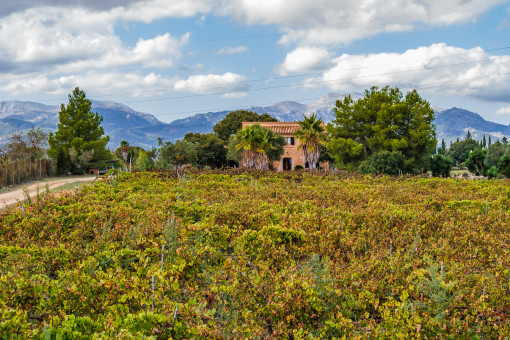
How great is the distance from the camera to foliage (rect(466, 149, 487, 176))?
169 ft

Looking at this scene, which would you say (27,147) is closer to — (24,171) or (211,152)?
(211,152)

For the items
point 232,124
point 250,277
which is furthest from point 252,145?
point 250,277

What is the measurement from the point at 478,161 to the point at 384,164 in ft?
77.7

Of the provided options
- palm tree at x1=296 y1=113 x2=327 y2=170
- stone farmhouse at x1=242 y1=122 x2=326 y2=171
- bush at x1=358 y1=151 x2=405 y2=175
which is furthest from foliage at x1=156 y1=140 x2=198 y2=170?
bush at x1=358 y1=151 x2=405 y2=175

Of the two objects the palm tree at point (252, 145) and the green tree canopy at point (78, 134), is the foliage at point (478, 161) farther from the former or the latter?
the green tree canopy at point (78, 134)

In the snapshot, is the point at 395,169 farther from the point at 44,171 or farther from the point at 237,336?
the point at 237,336

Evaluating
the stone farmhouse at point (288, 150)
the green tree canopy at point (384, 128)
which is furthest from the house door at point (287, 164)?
the green tree canopy at point (384, 128)

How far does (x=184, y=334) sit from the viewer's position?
414cm

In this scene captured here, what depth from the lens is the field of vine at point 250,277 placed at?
4.45m

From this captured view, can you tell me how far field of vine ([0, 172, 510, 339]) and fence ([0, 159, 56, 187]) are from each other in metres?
20.5

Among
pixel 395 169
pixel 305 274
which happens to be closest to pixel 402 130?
pixel 395 169

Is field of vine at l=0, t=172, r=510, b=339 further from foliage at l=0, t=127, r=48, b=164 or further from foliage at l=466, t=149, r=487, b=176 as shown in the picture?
foliage at l=0, t=127, r=48, b=164

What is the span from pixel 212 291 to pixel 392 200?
10029mm

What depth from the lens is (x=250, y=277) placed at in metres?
5.40
